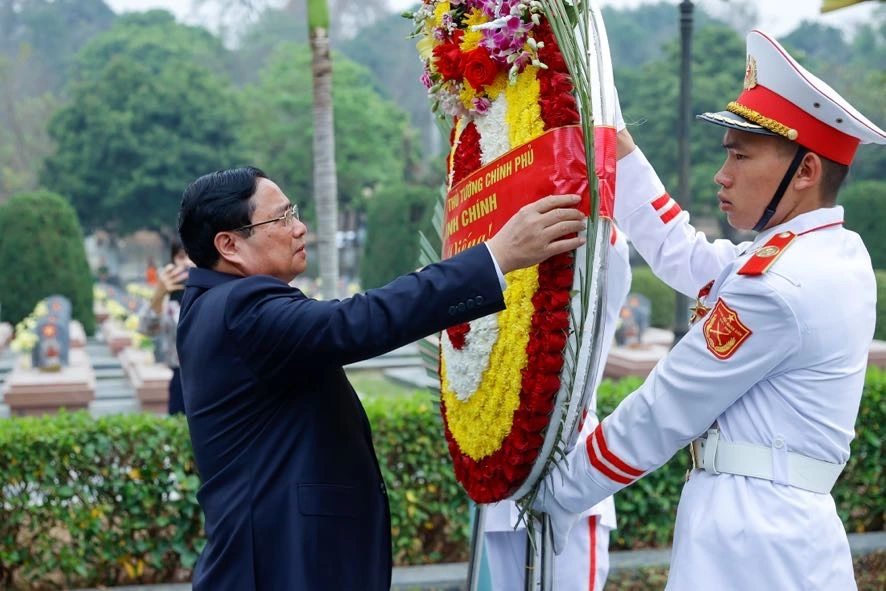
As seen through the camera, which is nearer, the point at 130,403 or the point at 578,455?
the point at 578,455

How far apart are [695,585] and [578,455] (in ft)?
1.26

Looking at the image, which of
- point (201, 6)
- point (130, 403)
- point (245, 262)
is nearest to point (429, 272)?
point (245, 262)

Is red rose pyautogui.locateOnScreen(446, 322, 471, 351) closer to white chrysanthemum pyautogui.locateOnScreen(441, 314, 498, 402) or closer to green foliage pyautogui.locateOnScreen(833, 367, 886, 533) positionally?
white chrysanthemum pyautogui.locateOnScreen(441, 314, 498, 402)

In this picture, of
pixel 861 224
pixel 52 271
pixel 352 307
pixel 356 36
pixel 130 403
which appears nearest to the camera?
pixel 352 307

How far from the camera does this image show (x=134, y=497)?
189 inches

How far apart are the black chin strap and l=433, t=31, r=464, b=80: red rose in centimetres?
80

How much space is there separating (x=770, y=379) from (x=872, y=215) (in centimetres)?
2098

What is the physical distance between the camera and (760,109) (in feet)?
7.79

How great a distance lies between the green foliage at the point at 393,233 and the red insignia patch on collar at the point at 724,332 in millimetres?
20004

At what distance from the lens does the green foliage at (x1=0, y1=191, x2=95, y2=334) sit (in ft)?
59.9

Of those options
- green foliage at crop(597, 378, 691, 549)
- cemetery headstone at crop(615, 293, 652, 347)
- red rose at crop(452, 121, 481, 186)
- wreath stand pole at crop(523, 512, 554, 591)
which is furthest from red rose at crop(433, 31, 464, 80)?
cemetery headstone at crop(615, 293, 652, 347)

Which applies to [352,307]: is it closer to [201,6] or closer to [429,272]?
[429,272]

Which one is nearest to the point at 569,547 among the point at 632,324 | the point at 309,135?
the point at 632,324

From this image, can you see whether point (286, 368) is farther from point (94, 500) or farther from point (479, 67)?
point (94, 500)
